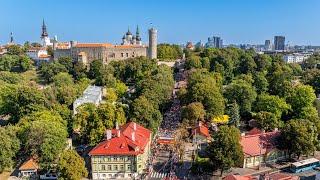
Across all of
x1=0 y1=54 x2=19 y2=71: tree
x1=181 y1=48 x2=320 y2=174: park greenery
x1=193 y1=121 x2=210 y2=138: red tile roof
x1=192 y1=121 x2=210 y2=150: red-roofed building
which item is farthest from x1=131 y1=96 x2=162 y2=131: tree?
x1=0 y1=54 x2=19 y2=71: tree

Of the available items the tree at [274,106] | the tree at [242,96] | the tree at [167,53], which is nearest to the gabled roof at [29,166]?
the tree at [274,106]

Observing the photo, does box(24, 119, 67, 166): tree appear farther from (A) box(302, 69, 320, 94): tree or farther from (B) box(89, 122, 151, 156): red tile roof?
(A) box(302, 69, 320, 94): tree

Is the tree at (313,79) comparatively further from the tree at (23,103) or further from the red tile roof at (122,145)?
the tree at (23,103)

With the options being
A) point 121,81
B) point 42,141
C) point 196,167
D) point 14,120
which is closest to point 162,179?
point 196,167

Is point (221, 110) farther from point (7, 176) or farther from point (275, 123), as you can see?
point (7, 176)

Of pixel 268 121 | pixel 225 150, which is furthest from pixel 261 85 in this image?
pixel 225 150

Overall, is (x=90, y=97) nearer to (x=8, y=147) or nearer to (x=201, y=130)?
(x=201, y=130)
